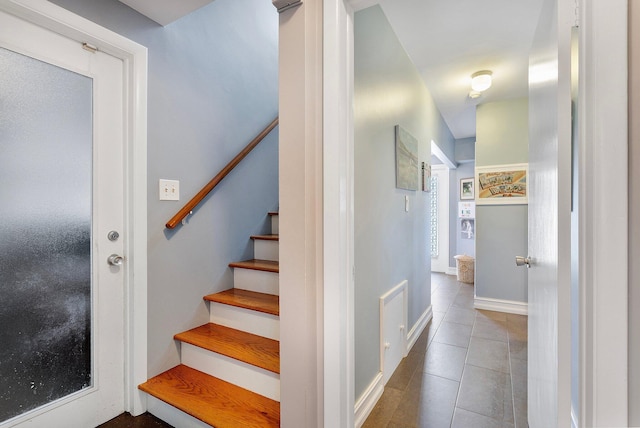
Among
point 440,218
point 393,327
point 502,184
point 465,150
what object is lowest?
point 393,327

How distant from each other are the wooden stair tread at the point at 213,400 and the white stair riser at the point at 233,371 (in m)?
0.03

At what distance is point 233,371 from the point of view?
154 cm

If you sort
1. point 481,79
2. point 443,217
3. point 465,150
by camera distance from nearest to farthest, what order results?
1. point 481,79
2. point 465,150
3. point 443,217

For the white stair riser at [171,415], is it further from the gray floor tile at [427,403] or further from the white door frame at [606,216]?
the white door frame at [606,216]

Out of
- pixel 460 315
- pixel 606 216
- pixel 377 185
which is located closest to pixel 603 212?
pixel 606 216

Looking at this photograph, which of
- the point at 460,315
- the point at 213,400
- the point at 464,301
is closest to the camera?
the point at 213,400

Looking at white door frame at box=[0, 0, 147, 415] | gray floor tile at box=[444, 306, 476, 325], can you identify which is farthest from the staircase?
gray floor tile at box=[444, 306, 476, 325]

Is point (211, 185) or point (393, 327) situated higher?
point (211, 185)

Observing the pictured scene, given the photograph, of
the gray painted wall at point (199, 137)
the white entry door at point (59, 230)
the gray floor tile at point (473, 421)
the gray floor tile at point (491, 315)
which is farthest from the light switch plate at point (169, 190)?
the gray floor tile at point (491, 315)

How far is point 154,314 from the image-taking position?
1.64 metres

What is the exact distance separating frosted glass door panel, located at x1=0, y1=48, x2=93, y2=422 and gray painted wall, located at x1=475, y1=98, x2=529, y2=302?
12.7 feet

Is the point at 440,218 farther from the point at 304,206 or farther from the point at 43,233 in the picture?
the point at 43,233

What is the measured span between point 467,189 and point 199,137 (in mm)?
5121

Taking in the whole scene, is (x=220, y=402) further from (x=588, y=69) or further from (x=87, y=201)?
(x=588, y=69)
